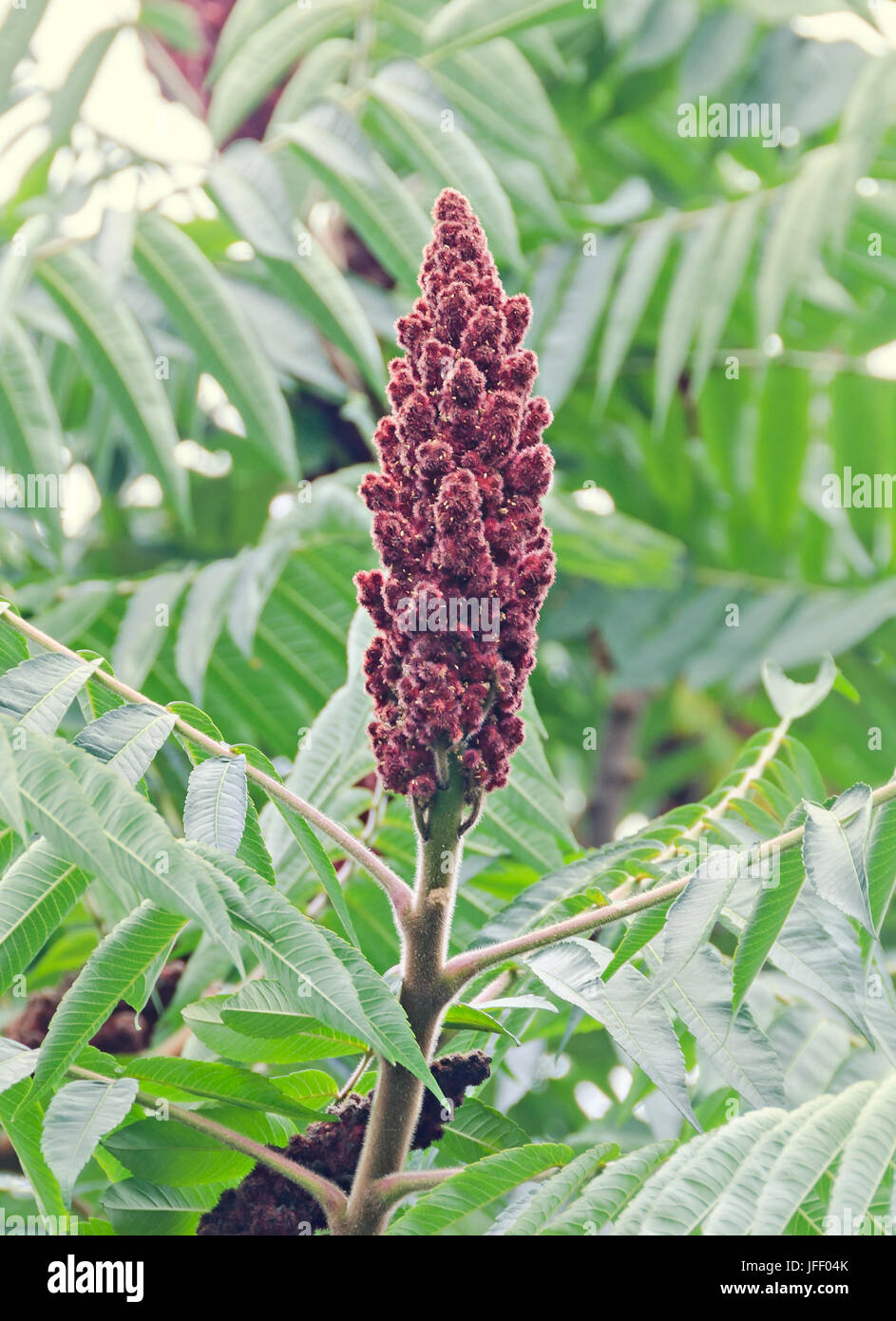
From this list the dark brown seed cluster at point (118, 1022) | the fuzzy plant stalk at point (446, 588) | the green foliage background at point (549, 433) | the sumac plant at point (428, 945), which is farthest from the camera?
the dark brown seed cluster at point (118, 1022)

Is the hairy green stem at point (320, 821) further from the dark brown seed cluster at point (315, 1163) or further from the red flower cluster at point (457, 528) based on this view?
the dark brown seed cluster at point (315, 1163)

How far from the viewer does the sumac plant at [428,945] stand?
845mm

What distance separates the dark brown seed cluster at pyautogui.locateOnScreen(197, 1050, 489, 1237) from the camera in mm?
1016

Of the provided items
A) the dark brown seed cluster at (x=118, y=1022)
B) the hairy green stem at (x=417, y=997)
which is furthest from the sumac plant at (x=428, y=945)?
the dark brown seed cluster at (x=118, y=1022)

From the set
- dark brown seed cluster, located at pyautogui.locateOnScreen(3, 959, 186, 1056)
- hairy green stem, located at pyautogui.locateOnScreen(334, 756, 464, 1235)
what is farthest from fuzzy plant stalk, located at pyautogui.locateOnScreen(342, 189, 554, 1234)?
dark brown seed cluster, located at pyautogui.locateOnScreen(3, 959, 186, 1056)

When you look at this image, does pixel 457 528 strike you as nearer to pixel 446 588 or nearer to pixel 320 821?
pixel 446 588

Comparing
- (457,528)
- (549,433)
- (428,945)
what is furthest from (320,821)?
(549,433)

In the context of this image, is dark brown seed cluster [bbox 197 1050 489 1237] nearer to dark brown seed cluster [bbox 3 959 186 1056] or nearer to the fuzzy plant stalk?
the fuzzy plant stalk

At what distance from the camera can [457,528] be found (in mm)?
945

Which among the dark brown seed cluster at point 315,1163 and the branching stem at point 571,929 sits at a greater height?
the branching stem at point 571,929

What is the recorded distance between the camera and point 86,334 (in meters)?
1.72

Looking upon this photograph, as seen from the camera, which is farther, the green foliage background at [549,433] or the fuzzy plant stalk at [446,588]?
the green foliage background at [549,433]
